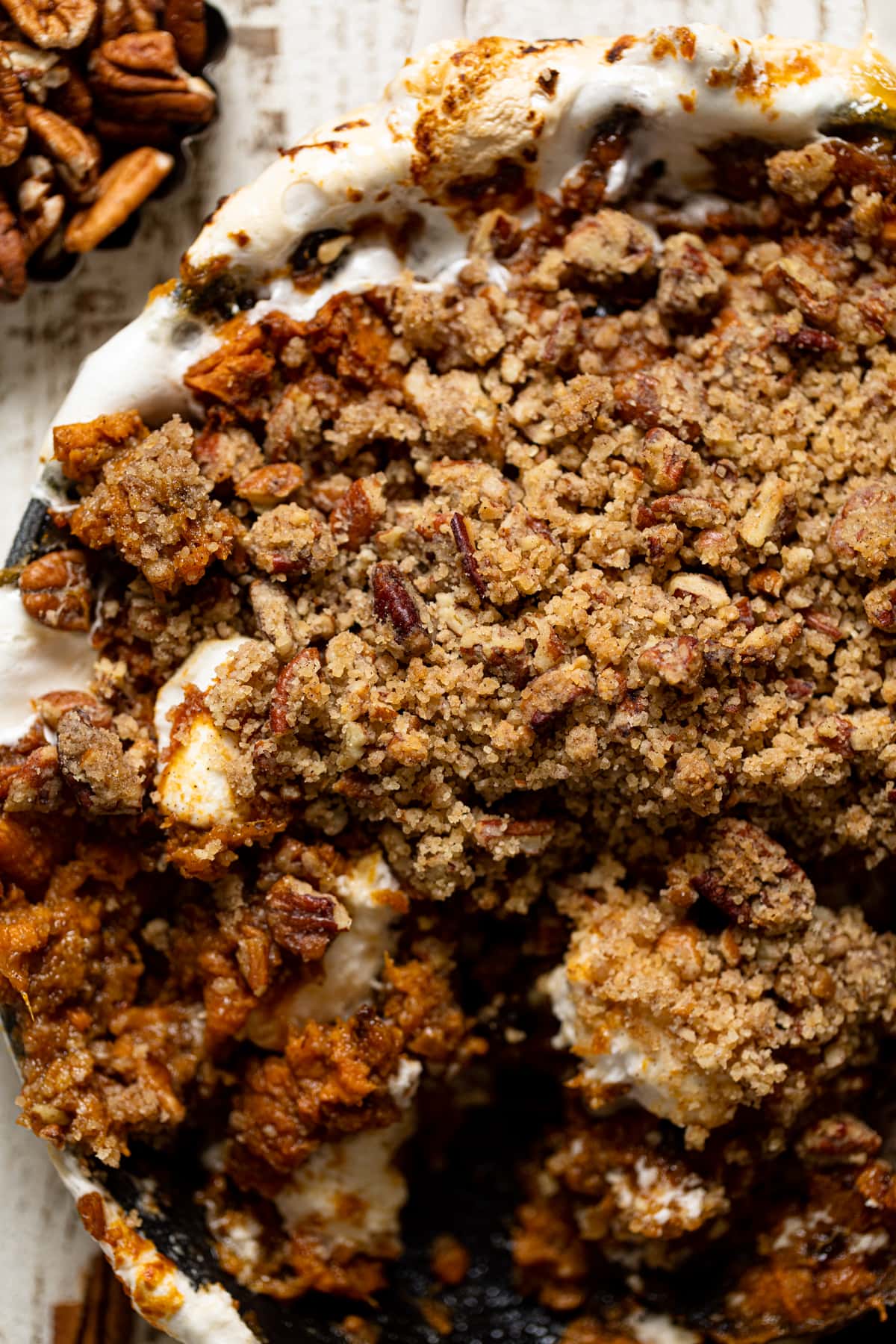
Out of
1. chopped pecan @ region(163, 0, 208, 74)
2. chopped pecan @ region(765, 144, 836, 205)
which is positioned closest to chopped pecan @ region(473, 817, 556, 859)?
chopped pecan @ region(765, 144, 836, 205)

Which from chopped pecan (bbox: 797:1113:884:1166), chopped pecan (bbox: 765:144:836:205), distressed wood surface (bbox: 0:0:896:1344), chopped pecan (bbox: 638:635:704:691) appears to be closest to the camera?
chopped pecan (bbox: 638:635:704:691)

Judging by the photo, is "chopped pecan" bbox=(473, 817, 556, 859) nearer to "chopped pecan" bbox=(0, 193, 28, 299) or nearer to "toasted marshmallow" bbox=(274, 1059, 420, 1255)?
"toasted marshmallow" bbox=(274, 1059, 420, 1255)

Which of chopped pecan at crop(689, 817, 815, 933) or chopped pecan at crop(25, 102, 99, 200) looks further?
chopped pecan at crop(25, 102, 99, 200)

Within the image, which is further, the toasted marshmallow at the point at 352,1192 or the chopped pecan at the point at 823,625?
the toasted marshmallow at the point at 352,1192

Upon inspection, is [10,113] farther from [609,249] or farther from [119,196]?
[609,249]

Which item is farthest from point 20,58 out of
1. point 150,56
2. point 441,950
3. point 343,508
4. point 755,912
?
point 755,912

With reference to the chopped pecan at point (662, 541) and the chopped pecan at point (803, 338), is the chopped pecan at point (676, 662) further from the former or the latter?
the chopped pecan at point (803, 338)

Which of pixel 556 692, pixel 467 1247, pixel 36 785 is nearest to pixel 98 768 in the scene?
pixel 36 785

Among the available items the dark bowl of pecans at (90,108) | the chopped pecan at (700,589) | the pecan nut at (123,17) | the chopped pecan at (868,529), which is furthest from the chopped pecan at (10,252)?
the chopped pecan at (868,529)

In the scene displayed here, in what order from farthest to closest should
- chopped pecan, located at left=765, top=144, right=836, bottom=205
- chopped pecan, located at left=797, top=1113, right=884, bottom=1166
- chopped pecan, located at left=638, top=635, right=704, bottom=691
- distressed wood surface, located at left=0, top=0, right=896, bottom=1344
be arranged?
1. distressed wood surface, located at left=0, top=0, right=896, bottom=1344
2. chopped pecan, located at left=797, top=1113, right=884, bottom=1166
3. chopped pecan, located at left=765, top=144, right=836, bottom=205
4. chopped pecan, located at left=638, top=635, right=704, bottom=691
